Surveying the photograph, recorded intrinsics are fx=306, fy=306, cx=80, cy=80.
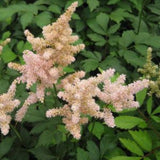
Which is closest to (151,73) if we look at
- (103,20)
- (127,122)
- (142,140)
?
(127,122)

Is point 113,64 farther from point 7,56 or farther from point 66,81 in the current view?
point 66,81

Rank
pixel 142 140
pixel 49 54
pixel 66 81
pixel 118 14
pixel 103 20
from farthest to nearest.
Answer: pixel 118 14 < pixel 103 20 < pixel 142 140 < pixel 66 81 < pixel 49 54

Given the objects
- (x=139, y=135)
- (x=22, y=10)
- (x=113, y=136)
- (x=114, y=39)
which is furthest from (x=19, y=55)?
(x=139, y=135)

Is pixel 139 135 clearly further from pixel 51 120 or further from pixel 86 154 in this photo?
pixel 51 120

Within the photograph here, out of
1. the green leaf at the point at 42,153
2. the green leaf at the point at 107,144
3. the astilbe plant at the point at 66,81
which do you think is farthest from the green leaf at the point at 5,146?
the green leaf at the point at 107,144

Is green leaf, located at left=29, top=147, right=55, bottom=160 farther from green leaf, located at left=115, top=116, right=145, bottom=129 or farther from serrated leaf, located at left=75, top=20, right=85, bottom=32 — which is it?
serrated leaf, located at left=75, top=20, right=85, bottom=32

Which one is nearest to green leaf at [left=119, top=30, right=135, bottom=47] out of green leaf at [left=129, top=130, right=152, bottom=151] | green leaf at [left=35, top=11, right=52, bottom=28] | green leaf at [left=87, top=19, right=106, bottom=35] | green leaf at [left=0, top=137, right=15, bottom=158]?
green leaf at [left=87, top=19, right=106, bottom=35]

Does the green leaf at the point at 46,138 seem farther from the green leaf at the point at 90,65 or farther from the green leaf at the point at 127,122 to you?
the green leaf at the point at 90,65
